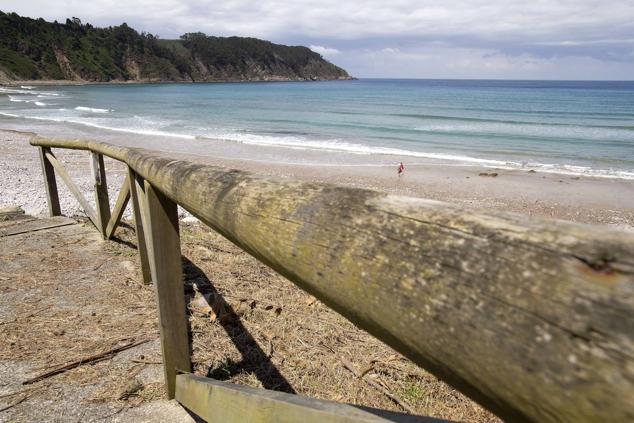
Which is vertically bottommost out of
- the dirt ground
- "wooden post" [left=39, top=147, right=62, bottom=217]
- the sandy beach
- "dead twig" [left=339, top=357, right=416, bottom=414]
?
the sandy beach

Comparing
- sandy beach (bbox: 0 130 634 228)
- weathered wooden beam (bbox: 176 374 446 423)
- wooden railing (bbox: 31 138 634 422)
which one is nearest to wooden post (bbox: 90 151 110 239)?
sandy beach (bbox: 0 130 634 228)

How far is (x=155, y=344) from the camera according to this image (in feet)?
9.91

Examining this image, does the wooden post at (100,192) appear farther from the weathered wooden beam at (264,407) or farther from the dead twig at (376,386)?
the weathered wooden beam at (264,407)

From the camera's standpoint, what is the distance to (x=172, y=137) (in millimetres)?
22203

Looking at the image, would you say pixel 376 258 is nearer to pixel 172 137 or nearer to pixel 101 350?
pixel 101 350

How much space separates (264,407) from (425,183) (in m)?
13.1

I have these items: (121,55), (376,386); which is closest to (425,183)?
(376,386)

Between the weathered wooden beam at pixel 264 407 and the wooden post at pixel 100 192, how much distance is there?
352 cm

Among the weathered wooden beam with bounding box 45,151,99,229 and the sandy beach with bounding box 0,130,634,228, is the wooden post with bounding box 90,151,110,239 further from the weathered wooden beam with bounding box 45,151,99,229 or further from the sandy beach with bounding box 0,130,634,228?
the sandy beach with bounding box 0,130,634,228

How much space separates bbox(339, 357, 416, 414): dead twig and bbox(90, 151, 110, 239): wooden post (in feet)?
11.0

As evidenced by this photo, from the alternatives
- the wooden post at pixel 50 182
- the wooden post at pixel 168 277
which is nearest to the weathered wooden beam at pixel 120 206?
the wooden post at pixel 168 277

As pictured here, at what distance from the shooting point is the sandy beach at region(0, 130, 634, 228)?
9969 mm

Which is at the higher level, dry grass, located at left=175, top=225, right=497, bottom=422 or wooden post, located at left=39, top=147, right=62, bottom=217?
wooden post, located at left=39, top=147, right=62, bottom=217

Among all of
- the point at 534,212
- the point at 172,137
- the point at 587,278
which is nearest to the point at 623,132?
the point at 534,212
